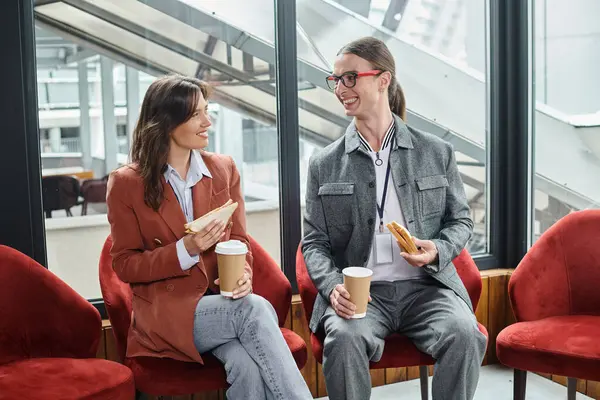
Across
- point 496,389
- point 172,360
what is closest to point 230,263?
point 172,360

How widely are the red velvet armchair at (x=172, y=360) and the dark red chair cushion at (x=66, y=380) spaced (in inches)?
2.7

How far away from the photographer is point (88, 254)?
2959 millimetres

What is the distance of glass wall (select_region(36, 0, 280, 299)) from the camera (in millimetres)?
2754

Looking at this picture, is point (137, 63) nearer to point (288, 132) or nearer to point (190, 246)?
point (288, 132)

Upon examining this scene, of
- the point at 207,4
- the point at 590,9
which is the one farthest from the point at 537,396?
the point at 207,4

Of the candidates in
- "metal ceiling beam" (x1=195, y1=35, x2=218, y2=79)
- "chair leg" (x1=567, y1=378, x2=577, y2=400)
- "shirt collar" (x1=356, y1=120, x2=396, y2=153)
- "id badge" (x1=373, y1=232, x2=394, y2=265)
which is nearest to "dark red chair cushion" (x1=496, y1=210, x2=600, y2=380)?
"chair leg" (x1=567, y1=378, x2=577, y2=400)

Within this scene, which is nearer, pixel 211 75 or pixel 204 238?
pixel 204 238

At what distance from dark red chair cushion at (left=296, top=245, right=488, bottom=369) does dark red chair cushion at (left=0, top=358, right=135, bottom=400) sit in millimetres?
693

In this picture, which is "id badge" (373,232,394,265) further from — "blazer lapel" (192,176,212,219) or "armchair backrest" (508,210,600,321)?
"blazer lapel" (192,176,212,219)

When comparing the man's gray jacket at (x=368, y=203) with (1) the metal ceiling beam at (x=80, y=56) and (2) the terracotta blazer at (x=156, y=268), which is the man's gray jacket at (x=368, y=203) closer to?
(2) the terracotta blazer at (x=156, y=268)

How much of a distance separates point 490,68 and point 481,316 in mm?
1318

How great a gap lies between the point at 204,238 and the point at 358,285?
512 millimetres

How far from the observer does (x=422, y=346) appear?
2252 mm

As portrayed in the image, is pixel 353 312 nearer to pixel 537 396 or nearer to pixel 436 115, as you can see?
pixel 537 396
